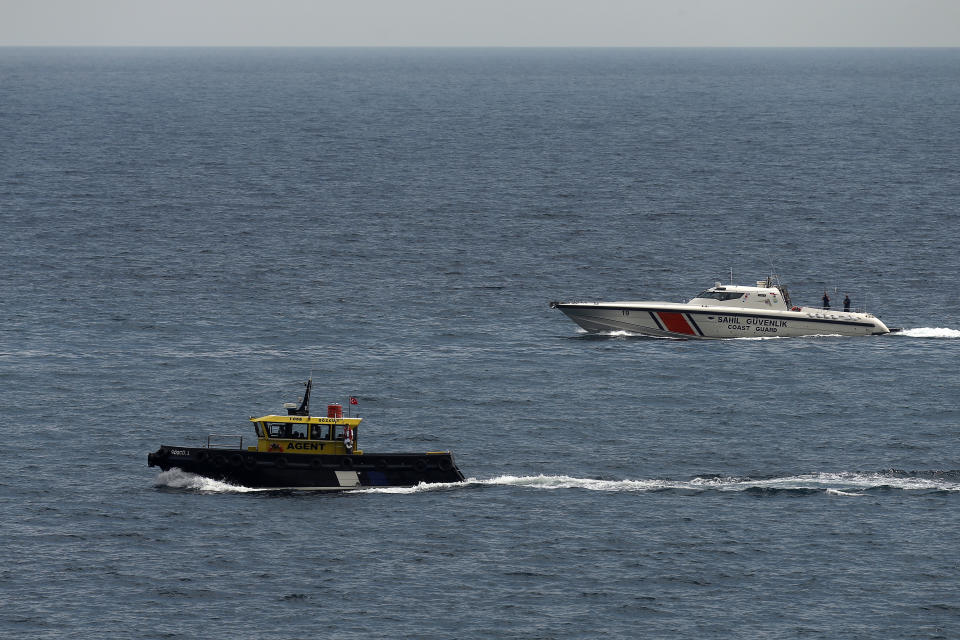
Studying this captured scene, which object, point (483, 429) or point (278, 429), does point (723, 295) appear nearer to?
point (483, 429)

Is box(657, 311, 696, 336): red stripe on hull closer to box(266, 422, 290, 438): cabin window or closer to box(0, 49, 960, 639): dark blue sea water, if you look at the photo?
box(0, 49, 960, 639): dark blue sea water

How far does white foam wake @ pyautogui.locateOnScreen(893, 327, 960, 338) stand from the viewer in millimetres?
101500

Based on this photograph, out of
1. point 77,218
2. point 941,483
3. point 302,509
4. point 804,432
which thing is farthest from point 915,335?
point 77,218

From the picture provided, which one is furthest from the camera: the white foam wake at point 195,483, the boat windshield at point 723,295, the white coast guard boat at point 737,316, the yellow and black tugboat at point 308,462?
the boat windshield at point 723,295

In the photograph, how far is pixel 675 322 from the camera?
102 m

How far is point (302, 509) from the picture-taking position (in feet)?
224

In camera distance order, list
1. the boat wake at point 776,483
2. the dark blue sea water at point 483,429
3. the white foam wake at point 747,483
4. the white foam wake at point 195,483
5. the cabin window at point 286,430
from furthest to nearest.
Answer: the cabin window at point 286,430 < the white foam wake at point 747,483 < the boat wake at point 776,483 < the white foam wake at point 195,483 < the dark blue sea water at point 483,429

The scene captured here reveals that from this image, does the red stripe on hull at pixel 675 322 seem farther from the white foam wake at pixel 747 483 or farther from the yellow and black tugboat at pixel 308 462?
the yellow and black tugboat at pixel 308 462

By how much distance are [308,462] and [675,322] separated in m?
39.2

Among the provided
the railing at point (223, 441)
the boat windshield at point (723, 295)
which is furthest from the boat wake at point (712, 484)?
the boat windshield at point (723, 295)

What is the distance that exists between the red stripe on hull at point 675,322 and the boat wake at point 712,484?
30.5 meters

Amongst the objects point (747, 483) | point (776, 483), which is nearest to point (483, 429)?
point (747, 483)

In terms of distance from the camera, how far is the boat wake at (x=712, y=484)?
7056cm

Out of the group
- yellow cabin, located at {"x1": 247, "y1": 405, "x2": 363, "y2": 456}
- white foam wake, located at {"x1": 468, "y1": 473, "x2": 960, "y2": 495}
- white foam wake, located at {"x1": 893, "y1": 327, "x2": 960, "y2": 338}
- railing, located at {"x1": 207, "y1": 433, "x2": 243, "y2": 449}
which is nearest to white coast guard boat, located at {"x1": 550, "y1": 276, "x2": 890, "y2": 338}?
white foam wake, located at {"x1": 893, "y1": 327, "x2": 960, "y2": 338}
